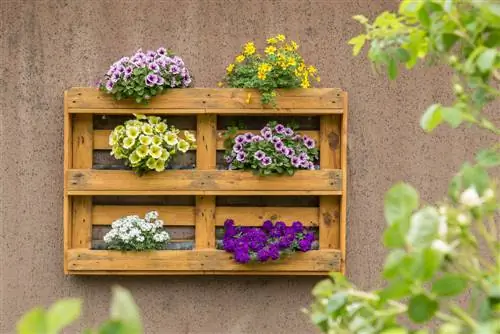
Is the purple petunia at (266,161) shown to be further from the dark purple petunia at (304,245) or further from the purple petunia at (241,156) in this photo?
the dark purple petunia at (304,245)

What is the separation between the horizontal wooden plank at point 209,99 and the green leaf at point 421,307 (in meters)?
2.61

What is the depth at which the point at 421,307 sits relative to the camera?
2.65 feet

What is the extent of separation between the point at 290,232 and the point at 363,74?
2.67 ft

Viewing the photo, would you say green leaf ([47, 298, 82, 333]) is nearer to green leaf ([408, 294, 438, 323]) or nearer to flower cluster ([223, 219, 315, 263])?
green leaf ([408, 294, 438, 323])

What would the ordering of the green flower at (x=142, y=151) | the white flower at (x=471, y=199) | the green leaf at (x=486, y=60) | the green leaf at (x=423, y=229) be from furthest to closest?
the green flower at (x=142, y=151)
the green leaf at (x=486, y=60)
the white flower at (x=471, y=199)
the green leaf at (x=423, y=229)

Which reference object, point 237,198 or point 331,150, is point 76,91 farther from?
point 331,150

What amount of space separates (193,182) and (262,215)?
0.36 meters

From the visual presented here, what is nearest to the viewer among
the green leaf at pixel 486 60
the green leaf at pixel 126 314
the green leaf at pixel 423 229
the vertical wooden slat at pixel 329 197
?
the green leaf at pixel 126 314

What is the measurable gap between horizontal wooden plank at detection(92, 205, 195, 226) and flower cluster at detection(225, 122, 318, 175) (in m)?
0.30

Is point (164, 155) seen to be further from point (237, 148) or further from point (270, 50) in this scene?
point (270, 50)

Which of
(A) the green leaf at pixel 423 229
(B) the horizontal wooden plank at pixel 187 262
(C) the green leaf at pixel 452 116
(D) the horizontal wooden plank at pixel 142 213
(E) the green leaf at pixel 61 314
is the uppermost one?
(C) the green leaf at pixel 452 116

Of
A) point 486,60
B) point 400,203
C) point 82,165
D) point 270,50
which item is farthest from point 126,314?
point 82,165

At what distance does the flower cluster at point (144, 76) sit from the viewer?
11.0 ft

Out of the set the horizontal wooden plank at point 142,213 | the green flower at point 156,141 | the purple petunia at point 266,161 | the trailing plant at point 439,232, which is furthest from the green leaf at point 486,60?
the horizontal wooden plank at point 142,213
